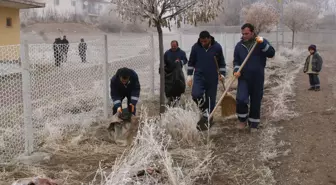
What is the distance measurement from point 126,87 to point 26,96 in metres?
1.49

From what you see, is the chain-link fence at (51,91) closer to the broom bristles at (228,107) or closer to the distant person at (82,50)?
the distant person at (82,50)

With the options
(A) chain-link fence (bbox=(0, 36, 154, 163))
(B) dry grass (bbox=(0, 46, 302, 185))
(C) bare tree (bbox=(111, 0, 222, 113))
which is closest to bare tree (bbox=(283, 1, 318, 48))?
(A) chain-link fence (bbox=(0, 36, 154, 163))

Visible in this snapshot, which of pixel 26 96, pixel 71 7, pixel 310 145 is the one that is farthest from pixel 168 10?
pixel 71 7

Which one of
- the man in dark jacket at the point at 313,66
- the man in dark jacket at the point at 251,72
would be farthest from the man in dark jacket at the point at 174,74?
the man in dark jacket at the point at 313,66

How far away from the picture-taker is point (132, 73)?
18.6ft

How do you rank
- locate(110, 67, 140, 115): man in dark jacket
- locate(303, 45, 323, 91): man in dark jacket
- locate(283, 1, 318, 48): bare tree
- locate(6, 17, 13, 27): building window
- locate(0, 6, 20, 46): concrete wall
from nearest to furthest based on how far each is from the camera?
locate(110, 67, 140, 115): man in dark jacket → locate(303, 45, 323, 91): man in dark jacket → locate(0, 6, 20, 46): concrete wall → locate(6, 17, 13, 27): building window → locate(283, 1, 318, 48): bare tree

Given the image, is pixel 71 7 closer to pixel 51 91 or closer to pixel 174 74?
pixel 174 74

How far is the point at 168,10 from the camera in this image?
6652 millimetres

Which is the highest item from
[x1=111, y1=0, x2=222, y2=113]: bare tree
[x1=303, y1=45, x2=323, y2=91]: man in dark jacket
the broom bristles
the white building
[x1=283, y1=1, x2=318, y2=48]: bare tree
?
the white building

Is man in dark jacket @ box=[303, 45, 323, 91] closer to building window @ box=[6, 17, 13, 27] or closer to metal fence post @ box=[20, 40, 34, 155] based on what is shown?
metal fence post @ box=[20, 40, 34, 155]

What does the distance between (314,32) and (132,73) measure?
48162 mm

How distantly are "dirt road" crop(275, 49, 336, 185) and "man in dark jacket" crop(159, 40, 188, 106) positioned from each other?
7.19ft

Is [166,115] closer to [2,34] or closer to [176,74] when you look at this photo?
[176,74]

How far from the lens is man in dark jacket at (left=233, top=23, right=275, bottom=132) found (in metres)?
5.99
